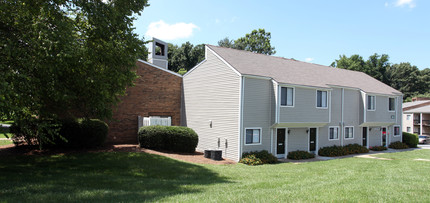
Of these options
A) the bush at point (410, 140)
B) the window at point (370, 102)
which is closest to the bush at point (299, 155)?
the window at point (370, 102)

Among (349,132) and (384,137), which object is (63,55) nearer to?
(349,132)

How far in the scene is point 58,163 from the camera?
1302 cm

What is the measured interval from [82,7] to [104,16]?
866 millimetres

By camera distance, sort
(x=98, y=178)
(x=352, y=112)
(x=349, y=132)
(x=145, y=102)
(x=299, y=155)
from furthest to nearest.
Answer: (x=352, y=112), (x=349, y=132), (x=145, y=102), (x=299, y=155), (x=98, y=178)

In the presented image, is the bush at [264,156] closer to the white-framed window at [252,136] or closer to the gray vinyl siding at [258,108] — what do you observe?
the gray vinyl siding at [258,108]

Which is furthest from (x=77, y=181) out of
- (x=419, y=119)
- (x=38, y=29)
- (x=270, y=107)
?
(x=419, y=119)

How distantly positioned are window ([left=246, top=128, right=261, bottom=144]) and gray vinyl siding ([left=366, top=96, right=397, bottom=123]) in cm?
1302

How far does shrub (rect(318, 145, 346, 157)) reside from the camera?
76.9 feet

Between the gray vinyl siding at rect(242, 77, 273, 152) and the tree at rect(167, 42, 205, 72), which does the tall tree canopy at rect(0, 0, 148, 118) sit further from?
the tree at rect(167, 42, 205, 72)

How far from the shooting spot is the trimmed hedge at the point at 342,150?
23.5 m

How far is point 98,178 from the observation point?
10.8 m

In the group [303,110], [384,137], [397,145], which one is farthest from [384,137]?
[303,110]

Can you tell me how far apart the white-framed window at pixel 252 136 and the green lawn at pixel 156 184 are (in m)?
5.01

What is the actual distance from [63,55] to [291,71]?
1800 centimetres
